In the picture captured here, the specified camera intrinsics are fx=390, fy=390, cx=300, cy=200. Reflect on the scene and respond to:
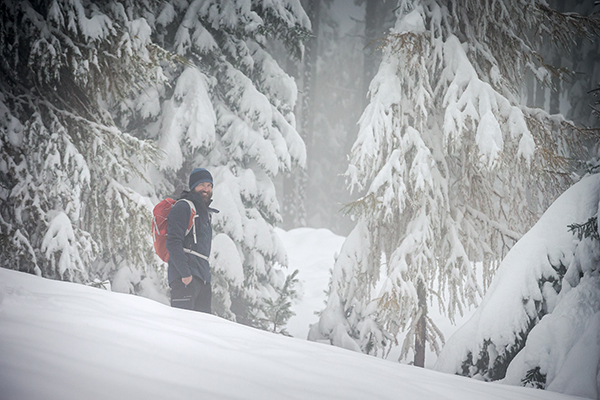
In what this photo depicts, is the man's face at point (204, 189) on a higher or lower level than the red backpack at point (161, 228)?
higher

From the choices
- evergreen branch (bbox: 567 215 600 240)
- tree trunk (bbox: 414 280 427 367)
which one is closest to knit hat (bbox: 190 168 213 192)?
tree trunk (bbox: 414 280 427 367)

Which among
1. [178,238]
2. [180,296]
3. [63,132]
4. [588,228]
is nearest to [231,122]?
[63,132]

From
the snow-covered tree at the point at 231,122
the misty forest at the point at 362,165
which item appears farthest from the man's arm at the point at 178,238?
the snow-covered tree at the point at 231,122

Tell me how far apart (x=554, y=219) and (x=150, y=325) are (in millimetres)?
3199

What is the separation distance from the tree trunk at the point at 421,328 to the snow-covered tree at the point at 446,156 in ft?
0.05

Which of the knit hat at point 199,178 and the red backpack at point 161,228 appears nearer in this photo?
the red backpack at point 161,228

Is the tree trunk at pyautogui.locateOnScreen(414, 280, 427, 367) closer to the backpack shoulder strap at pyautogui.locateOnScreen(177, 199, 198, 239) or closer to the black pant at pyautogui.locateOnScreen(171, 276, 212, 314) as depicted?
the black pant at pyautogui.locateOnScreen(171, 276, 212, 314)

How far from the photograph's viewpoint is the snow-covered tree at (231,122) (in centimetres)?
697

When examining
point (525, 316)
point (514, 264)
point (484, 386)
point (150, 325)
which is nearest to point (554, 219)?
point (514, 264)

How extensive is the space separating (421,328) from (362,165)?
2.54 metres

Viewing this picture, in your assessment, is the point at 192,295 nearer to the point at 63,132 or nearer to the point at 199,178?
the point at 199,178

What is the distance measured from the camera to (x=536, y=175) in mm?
5344

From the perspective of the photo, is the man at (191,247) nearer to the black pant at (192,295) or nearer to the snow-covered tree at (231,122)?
the black pant at (192,295)

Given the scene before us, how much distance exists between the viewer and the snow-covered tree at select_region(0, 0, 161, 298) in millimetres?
4102
